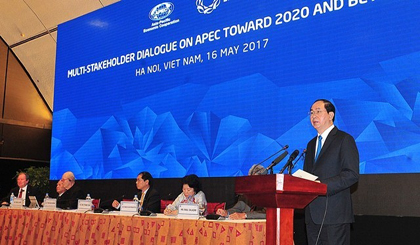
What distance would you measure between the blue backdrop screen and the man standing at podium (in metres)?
1.37

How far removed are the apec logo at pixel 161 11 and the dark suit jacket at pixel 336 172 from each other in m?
3.61

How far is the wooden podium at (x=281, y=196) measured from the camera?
2.07m

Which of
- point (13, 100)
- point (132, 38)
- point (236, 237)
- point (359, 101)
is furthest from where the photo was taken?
point (13, 100)

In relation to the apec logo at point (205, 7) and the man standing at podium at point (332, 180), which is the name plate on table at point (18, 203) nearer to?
the apec logo at point (205, 7)

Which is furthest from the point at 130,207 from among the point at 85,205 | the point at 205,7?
the point at 205,7

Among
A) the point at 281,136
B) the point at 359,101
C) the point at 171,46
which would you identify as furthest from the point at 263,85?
the point at 171,46

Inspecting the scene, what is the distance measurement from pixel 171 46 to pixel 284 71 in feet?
5.35

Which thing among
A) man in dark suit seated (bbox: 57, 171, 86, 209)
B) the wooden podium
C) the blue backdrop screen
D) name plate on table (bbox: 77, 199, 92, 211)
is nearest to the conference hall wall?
the blue backdrop screen

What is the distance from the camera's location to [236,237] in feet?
9.47

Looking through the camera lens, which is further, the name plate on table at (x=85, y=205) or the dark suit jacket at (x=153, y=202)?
the dark suit jacket at (x=153, y=202)

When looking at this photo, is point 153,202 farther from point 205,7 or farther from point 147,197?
point 205,7

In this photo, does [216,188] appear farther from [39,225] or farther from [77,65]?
[77,65]

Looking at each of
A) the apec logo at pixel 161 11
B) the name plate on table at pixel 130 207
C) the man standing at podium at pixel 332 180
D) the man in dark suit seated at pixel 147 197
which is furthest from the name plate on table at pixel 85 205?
the apec logo at pixel 161 11

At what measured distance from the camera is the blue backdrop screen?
3.85m
